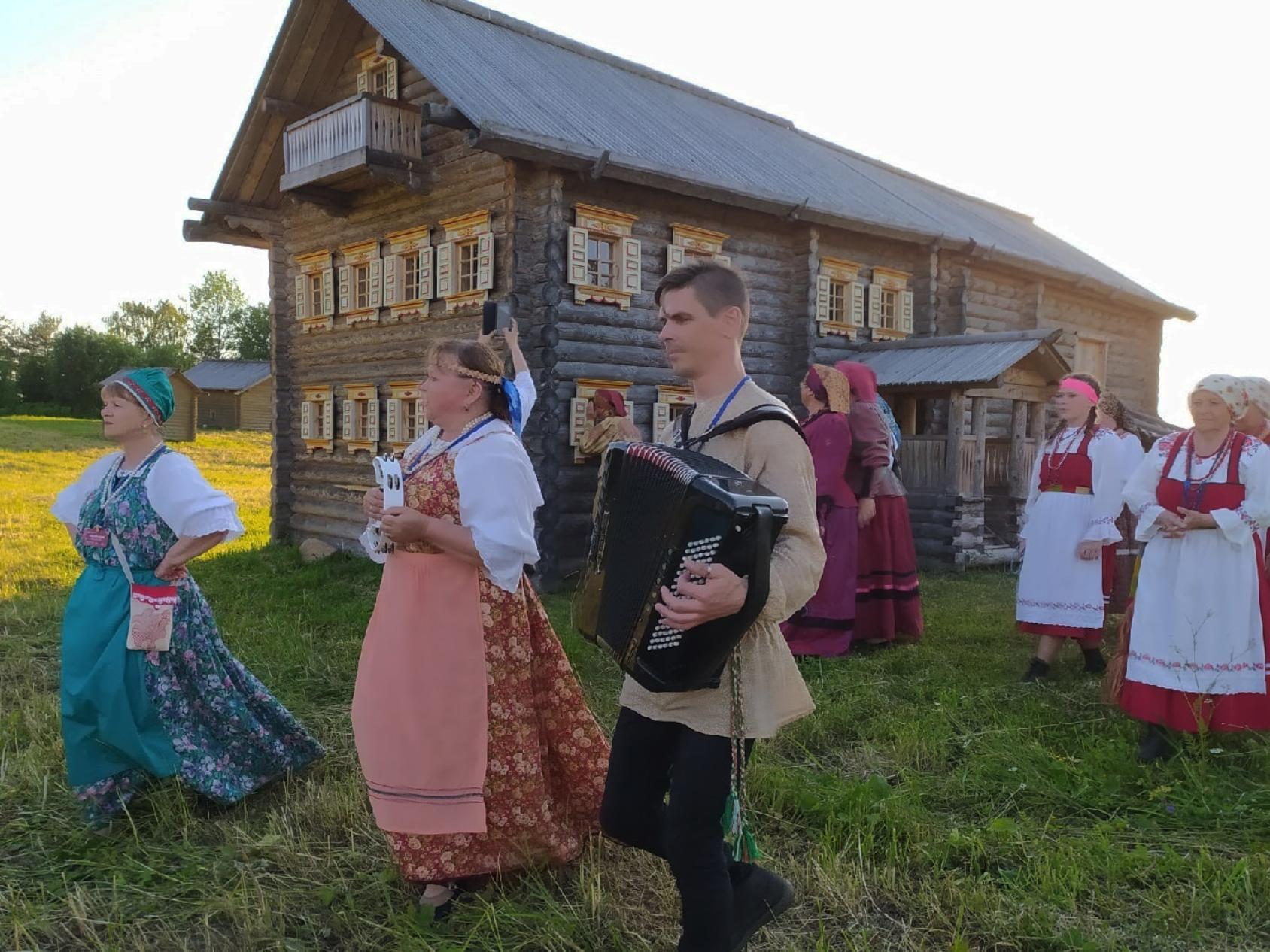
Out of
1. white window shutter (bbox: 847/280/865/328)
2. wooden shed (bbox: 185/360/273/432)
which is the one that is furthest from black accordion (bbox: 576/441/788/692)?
wooden shed (bbox: 185/360/273/432)

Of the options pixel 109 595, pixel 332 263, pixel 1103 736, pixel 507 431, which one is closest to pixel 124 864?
pixel 109 595

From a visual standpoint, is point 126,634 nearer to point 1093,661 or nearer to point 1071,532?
point 1071,532

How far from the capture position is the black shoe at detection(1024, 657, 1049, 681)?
5.89 m

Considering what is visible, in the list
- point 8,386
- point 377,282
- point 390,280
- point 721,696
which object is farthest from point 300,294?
point 8,386

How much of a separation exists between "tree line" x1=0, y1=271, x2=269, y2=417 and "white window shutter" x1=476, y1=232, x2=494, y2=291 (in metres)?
29.9

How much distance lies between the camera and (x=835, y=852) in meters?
3.38

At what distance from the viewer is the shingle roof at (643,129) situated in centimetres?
971

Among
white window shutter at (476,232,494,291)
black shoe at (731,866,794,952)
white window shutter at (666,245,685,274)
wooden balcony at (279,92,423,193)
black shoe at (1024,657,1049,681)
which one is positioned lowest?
black shoe at (1024,657,1049,681)

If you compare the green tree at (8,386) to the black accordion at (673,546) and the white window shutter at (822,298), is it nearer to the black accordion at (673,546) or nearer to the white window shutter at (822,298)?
the white window shutter at (822,298)

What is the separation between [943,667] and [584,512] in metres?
5.03

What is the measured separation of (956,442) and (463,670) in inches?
403

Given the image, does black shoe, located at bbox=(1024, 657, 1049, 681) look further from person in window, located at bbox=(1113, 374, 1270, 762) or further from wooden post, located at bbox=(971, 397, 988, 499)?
wooden post, located at bbox=(971, 397, 988, 499)

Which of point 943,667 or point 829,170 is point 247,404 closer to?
point 829,170

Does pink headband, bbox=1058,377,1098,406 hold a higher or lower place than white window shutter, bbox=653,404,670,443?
higher
